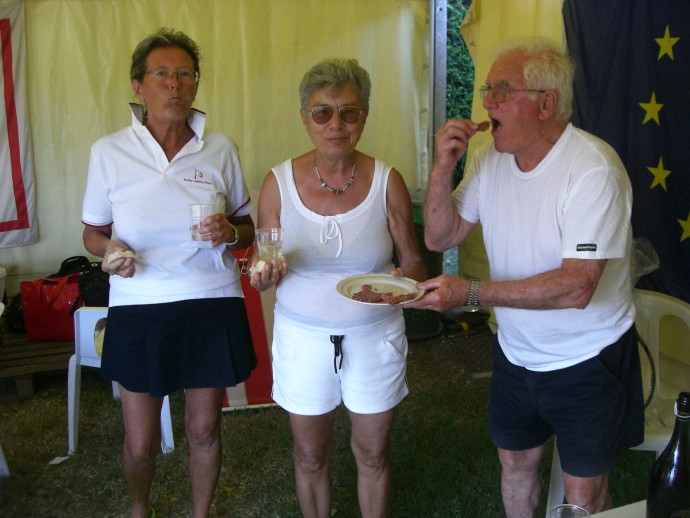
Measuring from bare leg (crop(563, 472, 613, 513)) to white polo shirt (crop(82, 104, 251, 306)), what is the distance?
1.36m

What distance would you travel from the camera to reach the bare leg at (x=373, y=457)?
2.10 m

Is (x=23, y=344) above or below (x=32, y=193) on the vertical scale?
below

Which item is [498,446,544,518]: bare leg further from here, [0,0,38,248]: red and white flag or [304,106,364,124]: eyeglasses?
[0,0,38,248]: red and white flag

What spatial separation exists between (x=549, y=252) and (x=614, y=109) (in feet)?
6.76

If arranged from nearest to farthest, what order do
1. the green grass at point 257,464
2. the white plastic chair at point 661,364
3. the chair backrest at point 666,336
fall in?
1. the white plastic chair at point 661,364
2. the chair backrest at point 666,336
3. the green grass at point 257,464

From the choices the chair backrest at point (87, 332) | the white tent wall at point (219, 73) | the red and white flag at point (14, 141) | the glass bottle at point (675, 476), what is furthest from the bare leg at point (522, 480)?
the red and white flag at point (14, 141)

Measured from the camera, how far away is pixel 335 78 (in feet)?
6.30

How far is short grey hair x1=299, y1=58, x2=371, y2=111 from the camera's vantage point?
192cm

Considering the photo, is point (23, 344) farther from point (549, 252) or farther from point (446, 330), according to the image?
point (549, 252)

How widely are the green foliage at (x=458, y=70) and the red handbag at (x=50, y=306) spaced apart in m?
4.44

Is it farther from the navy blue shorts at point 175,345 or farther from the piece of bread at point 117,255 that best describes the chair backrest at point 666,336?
the piece of bread at point 117,255

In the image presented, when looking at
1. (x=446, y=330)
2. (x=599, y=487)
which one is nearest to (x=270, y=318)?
(x=446, y=330)

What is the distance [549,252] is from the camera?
1764 millimetres

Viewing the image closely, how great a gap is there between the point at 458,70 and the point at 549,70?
5.42m
